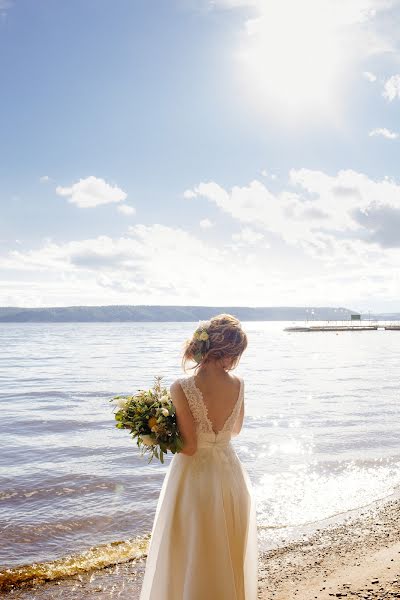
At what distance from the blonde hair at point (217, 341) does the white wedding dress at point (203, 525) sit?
236 mm

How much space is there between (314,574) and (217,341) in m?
3.78

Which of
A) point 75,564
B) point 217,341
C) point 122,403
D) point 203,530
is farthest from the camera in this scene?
point 75,564

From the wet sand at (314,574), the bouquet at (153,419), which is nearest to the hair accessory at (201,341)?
the bouquet at (153,419)

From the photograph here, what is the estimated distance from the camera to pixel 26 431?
53.5ft

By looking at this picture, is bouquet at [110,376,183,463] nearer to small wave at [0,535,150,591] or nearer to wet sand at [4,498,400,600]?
wet sand at [4,498,400,600]

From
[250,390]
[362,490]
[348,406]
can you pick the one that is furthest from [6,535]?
[250,390]

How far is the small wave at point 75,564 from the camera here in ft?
22.6

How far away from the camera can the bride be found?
14.0 ft

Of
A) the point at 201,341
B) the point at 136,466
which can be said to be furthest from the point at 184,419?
the point at 136,466

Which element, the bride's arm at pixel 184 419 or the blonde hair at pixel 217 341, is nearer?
the blonde hair at pixel 217 341

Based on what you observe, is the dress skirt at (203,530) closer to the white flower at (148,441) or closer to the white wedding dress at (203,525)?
the white wedding dress at (203,525)

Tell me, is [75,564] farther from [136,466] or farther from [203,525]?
[136,466]

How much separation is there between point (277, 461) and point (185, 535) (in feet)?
28.2

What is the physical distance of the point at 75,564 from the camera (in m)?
7.35
